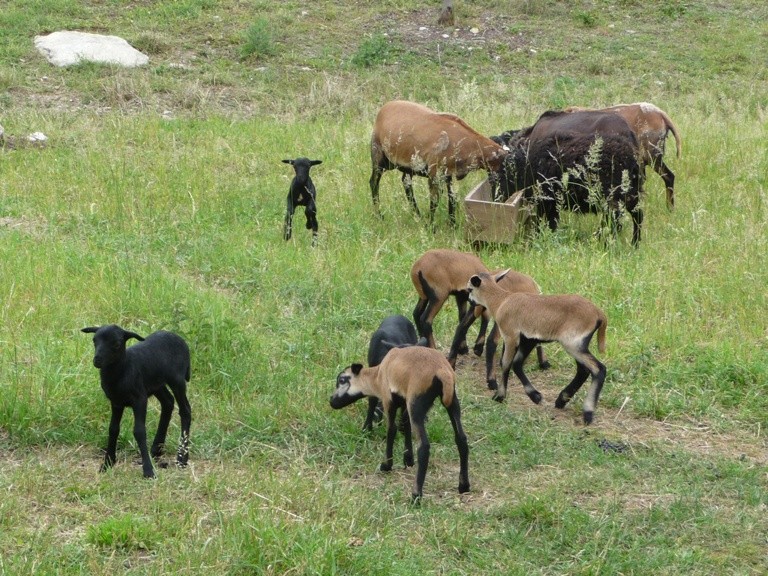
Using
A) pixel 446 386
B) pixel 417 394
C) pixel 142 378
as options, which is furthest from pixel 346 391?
pixel 142 378

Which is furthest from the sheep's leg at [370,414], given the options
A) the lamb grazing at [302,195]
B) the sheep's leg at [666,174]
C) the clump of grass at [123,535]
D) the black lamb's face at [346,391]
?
the sheep's leg at [666,174]

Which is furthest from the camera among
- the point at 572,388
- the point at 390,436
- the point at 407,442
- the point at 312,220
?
the point at 312,220

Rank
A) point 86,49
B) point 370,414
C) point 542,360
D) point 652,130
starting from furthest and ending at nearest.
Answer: point 86,49
point 652,130
point 542,360
point 370,414

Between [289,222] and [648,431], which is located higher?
[289,222]

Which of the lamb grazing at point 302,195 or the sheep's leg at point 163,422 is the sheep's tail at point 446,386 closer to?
the sheep's leg at point 163,422

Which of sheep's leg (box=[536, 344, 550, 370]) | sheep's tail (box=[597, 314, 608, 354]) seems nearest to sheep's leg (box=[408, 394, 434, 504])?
sheep's tail (box=[597, 314, 608, 354])

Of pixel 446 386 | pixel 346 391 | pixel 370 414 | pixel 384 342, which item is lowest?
pixel 370 414

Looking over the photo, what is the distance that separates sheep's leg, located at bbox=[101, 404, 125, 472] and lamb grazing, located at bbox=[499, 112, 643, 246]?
499cm

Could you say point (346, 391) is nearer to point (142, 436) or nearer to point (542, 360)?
point (142, 436)

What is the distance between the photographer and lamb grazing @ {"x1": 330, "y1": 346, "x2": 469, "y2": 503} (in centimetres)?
559

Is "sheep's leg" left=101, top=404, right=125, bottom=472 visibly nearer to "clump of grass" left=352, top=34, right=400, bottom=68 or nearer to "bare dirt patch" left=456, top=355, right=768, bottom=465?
"bare dirt patch" left=456, top=355, right=768, bottom=465

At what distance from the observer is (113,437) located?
19.0 feet

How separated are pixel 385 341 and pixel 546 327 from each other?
1031 mm

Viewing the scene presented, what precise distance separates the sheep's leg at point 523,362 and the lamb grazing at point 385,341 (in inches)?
26.7
